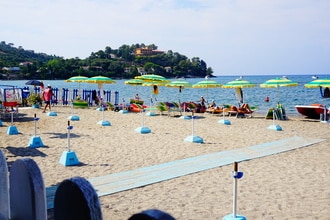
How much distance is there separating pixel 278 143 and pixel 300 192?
5.12m

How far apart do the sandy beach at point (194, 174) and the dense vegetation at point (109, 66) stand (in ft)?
213

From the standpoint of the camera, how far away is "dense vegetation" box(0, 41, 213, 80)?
8419 cm

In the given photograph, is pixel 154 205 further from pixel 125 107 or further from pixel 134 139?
pixel 125 107

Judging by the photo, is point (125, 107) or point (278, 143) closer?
point (278, 143)

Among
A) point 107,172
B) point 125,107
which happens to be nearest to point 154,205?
point 107,172

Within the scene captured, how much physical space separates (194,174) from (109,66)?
291ft

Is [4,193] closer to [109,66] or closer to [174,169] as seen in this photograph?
[174,169]

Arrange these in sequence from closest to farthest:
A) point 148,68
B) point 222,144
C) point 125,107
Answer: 1. point 222,144
2. point 125,107
3. point 148,68

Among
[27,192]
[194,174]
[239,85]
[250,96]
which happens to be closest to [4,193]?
[27,192]

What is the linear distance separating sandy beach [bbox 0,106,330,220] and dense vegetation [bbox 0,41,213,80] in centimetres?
6502

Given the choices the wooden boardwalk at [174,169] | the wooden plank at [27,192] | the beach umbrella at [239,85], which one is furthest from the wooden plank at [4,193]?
the beach umbrella at [239,85]

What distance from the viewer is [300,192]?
6.38 meters

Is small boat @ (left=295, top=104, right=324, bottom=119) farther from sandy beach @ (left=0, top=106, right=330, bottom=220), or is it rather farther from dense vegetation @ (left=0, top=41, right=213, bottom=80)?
dense vegetation @ (left=0, top=41, right=213, bottom=80)

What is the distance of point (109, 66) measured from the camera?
94.2m
